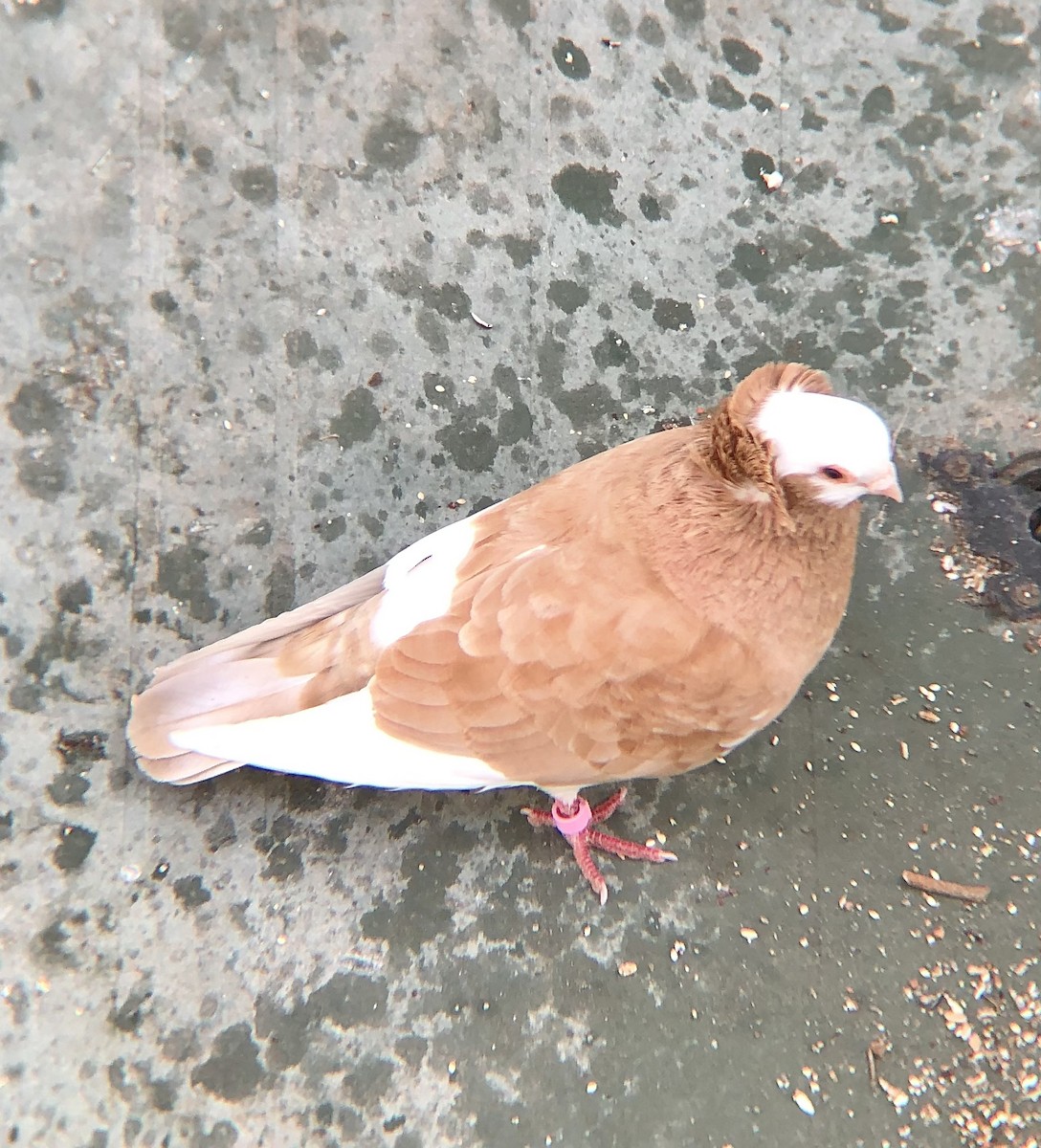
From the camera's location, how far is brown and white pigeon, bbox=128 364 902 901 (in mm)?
1105

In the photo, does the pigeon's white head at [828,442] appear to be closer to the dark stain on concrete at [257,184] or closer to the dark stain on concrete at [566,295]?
the dark stain on concrete at [566,295]

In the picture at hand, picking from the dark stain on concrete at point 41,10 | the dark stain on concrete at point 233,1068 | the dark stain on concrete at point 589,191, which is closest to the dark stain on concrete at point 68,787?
the dark stain on concrete at point 233,1068

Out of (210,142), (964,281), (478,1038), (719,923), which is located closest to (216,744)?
(478,1038)

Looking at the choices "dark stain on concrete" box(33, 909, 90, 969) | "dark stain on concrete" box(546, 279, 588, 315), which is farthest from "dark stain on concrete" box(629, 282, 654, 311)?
"dark stain on concrete" box(33, 909, 90, 969)

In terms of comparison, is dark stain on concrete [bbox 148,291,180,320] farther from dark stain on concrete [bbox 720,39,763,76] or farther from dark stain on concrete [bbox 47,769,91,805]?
dark stain on concrete [bbox 720,39,763,76]

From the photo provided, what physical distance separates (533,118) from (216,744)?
1568mm

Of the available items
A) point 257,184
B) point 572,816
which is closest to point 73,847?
point 572,816

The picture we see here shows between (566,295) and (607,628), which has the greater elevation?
(566,295)

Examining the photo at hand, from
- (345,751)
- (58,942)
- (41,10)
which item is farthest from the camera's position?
(41,10)

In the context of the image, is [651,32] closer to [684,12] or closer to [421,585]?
[684,12]

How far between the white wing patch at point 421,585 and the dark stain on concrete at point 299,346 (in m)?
0.61

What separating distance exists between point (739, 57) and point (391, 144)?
89 centimetres

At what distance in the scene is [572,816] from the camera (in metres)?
1.50

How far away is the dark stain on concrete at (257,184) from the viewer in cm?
165
